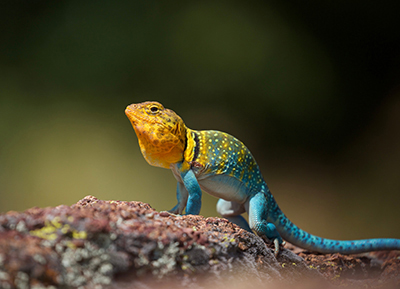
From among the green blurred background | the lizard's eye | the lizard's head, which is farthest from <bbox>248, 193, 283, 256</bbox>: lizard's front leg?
the green blurred background

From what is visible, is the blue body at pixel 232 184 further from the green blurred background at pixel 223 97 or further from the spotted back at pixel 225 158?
the green blurred background at pixel 223 97

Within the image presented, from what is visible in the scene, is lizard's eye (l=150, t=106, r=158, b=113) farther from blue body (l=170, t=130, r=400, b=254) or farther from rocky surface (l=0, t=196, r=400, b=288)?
rocky surface (l=0, t=196, r=400, b=288)

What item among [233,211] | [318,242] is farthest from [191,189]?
[318,242]

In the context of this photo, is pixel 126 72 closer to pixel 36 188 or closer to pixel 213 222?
pixel 36 188

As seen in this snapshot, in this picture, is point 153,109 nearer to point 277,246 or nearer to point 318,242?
point 277,246

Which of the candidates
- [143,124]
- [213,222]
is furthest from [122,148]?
[213,222]

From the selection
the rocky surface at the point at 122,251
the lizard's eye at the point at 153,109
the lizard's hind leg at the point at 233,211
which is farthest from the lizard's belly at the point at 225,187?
the lizard's eye at the point at 153,109
